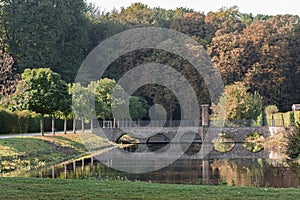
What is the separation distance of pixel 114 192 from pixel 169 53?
156 ft

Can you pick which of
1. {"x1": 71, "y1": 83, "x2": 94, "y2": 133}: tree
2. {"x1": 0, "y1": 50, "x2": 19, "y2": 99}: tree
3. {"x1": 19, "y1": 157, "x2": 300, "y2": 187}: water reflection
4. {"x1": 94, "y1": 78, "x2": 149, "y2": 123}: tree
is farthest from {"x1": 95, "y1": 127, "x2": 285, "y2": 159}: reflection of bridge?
{"x1": 19, "y1": 157, "x2": 300, "y2": 187}: water reflection

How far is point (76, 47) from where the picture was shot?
57781 mm

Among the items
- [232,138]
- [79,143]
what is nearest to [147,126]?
[232,138]

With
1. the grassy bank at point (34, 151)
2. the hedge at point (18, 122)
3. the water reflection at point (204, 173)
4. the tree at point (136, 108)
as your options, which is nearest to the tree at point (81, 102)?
the hedge at point (18, 122)

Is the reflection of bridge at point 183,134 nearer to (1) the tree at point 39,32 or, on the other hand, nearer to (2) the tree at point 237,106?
(2) the tree at point 237,106

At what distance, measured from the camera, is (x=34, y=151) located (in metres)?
28.2

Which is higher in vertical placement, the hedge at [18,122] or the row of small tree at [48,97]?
the row of small tree at [48,97]

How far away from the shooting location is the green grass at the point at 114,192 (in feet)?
40.0

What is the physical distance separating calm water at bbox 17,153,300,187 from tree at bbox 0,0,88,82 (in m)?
24.4

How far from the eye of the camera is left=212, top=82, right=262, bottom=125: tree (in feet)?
163

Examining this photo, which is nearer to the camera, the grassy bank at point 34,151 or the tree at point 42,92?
the grassy bank at point 34,151

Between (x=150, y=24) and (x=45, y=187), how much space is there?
165ft

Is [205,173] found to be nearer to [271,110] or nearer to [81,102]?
[81,102]

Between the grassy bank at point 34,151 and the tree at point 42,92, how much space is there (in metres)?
1.85
